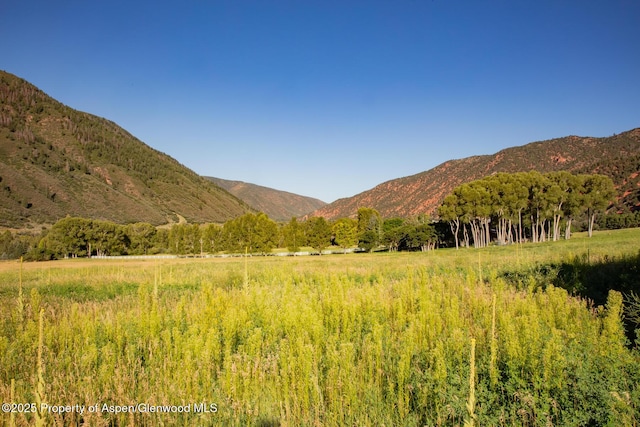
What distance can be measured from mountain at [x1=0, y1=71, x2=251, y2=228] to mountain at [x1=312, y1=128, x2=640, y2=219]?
110393 mm

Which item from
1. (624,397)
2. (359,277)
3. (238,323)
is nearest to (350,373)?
(238,323)

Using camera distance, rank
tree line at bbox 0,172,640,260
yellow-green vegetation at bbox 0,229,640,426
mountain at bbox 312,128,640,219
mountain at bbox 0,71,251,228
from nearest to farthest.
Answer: yellow-green vegetation at bbox 0,229,640,426, tree line at bbox 0,172,640,260, mountain at bbox 312,128,640,219, mountain at bbox 0,71,251,228

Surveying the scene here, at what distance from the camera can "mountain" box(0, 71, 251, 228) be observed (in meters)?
104

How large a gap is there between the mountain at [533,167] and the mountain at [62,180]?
110393 millimetres

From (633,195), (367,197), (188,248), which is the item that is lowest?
(188,248)

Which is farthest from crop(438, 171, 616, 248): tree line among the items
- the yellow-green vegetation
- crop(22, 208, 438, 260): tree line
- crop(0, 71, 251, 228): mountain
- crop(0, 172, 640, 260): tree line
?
crop(0, 71, 251, 228): mountain

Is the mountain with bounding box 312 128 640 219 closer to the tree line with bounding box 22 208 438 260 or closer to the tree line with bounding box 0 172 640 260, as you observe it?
the tree line with bounding box 0 172 640 260

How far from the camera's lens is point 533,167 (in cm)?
12006

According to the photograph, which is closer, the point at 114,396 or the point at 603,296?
the point at 114,396

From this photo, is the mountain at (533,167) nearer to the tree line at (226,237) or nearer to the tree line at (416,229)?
the tree line at (416,229)

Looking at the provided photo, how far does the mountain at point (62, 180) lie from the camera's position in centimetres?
10375

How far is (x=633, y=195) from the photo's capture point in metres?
80.8

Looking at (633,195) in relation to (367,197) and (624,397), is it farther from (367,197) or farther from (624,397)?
(367,197)

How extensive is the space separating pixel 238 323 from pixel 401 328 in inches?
115
